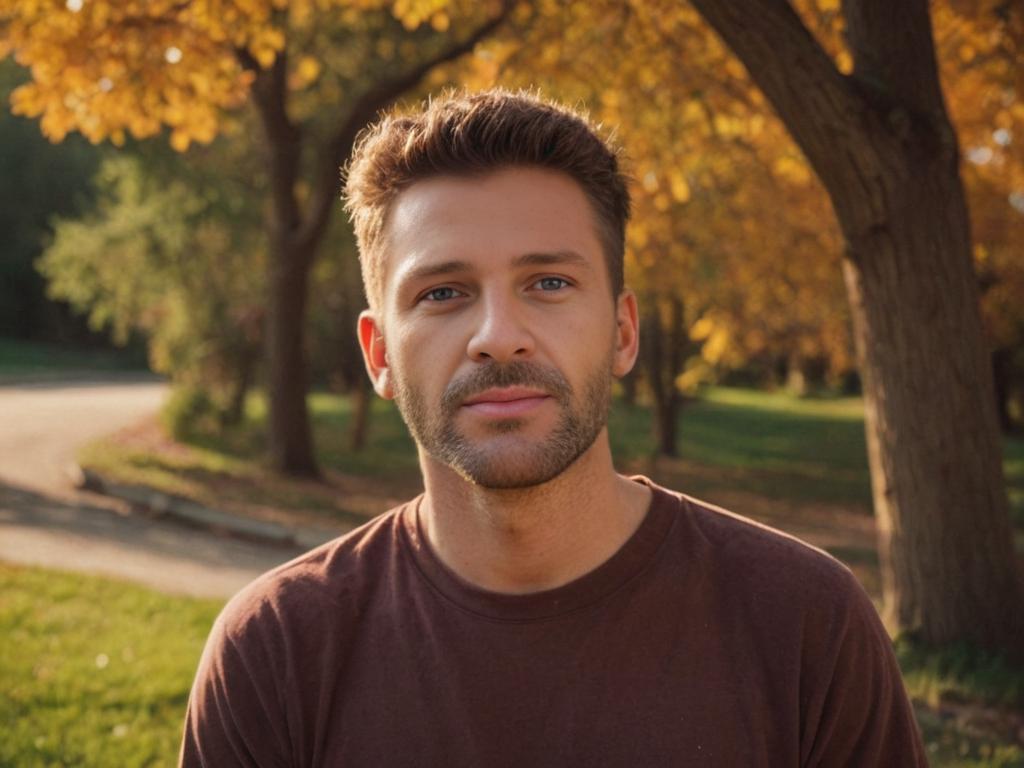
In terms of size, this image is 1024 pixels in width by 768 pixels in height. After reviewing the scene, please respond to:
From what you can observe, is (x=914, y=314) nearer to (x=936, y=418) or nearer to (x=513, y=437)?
(x=936, y=418)

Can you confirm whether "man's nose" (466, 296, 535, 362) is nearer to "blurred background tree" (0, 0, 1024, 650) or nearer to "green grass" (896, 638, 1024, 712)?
"blurred background tree" (0, 0, 1024, 650)

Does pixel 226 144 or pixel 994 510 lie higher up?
pixel 226 144

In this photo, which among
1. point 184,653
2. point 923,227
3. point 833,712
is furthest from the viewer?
point 184,653

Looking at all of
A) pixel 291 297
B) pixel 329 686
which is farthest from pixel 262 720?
pixel 291 297

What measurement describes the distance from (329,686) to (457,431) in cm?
55

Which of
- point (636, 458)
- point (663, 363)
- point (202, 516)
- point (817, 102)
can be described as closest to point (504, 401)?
point (817, 102)

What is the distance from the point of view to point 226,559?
28.6 feet

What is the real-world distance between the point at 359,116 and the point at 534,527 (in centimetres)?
1116

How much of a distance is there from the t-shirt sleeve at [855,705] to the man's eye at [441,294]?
0.99 metres

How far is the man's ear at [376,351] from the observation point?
7.72 ft

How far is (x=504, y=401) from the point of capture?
2.03 metres

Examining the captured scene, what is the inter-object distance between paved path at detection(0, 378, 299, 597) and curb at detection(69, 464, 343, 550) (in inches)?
6.3

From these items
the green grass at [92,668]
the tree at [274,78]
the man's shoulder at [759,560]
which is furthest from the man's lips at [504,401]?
the tree at [274,78]

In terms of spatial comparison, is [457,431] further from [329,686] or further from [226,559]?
[226,559]
